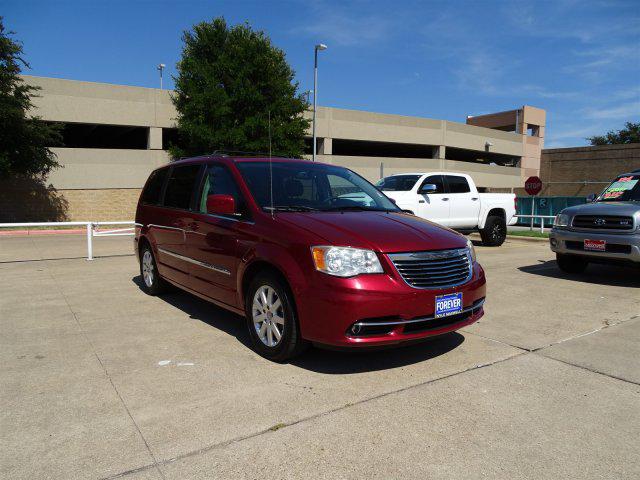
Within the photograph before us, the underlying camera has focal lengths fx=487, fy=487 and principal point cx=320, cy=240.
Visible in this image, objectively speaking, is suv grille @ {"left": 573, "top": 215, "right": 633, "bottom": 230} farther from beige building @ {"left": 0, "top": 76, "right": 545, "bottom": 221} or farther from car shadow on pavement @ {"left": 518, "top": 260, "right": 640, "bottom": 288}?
beige building @ {"left": 0, "top": 76, "right": 545, "bottom": 221}

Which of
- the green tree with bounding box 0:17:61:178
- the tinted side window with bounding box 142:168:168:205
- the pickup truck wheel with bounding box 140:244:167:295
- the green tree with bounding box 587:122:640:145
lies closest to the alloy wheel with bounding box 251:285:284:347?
the pickup truck wheel with bounding box 140:244:167:295

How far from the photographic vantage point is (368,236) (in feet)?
12.6

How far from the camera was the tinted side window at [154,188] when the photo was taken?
6.46 metres

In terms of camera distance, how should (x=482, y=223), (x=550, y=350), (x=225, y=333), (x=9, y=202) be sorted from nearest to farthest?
(x=550, y=350) < (x=225, y=333) < (x=482, y=223) < (x=9, y=202)

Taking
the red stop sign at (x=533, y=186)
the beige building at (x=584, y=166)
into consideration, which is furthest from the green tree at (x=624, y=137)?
the red stop sign at (x=533, y=186)

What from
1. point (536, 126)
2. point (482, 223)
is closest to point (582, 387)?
point (482, 223)

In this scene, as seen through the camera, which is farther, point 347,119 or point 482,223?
point 347,119

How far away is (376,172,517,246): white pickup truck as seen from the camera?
38.0 feet

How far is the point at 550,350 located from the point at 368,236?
217 centimetres

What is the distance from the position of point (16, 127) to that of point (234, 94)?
9390 millimetres

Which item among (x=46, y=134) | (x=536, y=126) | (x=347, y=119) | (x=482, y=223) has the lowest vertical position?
Answer: (x=482, y=223)

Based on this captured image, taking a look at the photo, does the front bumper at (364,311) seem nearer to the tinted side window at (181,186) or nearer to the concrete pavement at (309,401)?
the concrete pavement at (309,401)

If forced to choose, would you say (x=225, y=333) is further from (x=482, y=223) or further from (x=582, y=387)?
(x=482, y=223)

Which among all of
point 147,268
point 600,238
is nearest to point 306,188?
point 147,268
